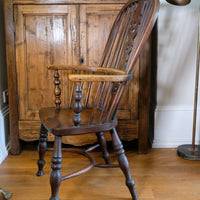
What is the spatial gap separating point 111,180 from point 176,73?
109 centimetres

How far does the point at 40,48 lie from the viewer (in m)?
2.29

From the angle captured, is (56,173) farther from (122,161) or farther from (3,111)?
(3,111)

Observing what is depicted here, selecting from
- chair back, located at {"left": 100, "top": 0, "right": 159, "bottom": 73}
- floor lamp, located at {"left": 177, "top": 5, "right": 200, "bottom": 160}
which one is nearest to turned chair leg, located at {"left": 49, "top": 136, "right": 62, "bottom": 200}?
chair back, located at {"left": 100, "top": 0, "right": 159, "bottom": 73}

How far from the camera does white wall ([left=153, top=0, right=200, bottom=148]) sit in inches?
96.0

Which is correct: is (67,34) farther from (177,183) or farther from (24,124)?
(177,183)

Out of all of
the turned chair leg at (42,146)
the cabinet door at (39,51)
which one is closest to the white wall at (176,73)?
the cabinet door at (39,51)

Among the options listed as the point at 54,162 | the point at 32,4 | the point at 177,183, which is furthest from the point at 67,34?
the point at 177,183

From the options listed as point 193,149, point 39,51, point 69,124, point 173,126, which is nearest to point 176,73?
point 173,126

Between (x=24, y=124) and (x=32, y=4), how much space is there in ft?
3.02

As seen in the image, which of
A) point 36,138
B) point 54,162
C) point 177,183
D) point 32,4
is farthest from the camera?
point 36,138

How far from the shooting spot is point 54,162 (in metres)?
1.52

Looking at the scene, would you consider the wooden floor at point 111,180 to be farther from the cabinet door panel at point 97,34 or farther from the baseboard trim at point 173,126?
the cabinet door panel at point 97,34

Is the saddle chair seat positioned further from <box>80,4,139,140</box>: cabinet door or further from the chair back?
<box>80,4,139,140</box>: cabinet door

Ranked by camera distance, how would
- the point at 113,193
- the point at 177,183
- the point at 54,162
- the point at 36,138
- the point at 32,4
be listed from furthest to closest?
the point at 36,138 < the point at 32,4 < the point at 177,183 < the point at 113,193 < the point at 54,162
